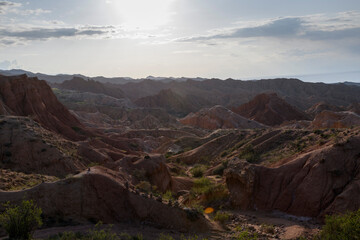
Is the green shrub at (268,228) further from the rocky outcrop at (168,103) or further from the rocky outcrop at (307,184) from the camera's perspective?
the rocky outcrop at (168,103)

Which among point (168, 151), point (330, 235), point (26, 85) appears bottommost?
point (168, 151)

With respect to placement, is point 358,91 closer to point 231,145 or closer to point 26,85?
point 231,145

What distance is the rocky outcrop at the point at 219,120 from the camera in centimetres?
7457

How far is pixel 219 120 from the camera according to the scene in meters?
78.8

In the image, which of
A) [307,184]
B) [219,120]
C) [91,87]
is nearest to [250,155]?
[307,184]

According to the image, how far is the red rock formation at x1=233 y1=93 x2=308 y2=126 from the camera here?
8144cm

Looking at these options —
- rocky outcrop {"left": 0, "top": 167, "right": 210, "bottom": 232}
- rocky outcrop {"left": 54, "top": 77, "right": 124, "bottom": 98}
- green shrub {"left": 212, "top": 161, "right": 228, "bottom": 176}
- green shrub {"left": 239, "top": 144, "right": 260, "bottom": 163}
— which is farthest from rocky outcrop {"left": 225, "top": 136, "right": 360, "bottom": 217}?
rocky outcrop {"left": 54, "top": 77, "right": 124, "bottom": 98}

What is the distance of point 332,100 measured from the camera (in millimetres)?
132875

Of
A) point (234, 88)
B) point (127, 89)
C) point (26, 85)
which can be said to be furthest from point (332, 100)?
point (26, 85)

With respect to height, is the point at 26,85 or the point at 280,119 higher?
the point at 26,85

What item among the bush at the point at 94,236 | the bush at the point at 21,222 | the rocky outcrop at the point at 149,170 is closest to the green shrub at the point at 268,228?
the bush at the point at 94,236

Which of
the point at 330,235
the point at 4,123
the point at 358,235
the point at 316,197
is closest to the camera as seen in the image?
the point at 358,235

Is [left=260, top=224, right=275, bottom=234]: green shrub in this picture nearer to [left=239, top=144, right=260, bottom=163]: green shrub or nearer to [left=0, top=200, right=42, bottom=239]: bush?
[left=0, top=200, right=42, bottom=239]: bush

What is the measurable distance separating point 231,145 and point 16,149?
24541 mm
